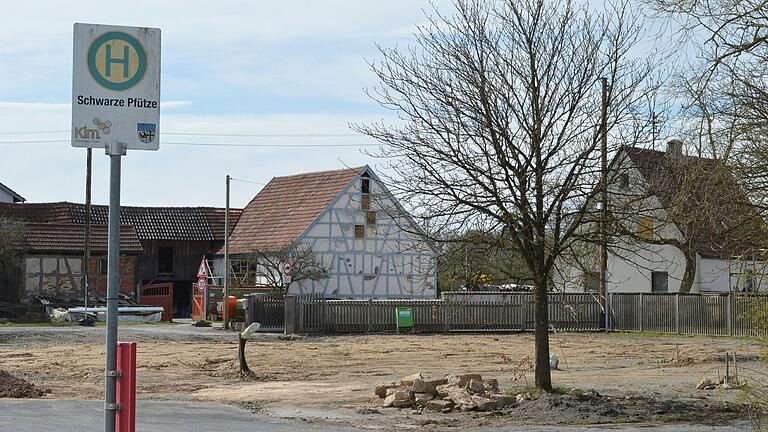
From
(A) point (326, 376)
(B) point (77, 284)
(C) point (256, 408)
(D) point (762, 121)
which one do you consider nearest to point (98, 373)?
(A) point (326, 376)

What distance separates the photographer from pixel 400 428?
16.2 meters

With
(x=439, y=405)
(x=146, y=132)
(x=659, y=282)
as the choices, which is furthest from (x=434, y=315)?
(x=146, y=132)

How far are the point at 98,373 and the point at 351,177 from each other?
35.2 meters

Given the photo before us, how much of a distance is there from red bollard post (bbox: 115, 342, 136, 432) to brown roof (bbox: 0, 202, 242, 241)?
60.0 metres

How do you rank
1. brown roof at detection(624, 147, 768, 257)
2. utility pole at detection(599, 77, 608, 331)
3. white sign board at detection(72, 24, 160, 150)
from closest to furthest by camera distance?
white sign board at detection(72, 24, 160, 150) → brown roof at detection(624, 147, 768, 257) → utility pole at detection(599, 77, 608, 331)

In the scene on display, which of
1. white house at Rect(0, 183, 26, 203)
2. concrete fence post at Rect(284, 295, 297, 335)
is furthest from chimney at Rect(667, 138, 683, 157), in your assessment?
white house at Rect(0, 183, 26, 203)

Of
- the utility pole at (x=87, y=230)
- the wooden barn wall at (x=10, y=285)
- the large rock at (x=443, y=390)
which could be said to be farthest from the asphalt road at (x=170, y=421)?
the wooden barn wall at (x=10, y=285)

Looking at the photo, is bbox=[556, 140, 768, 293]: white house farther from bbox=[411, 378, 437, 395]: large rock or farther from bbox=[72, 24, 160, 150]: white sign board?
bbox=[72, 24, 160, 150]: white sign board

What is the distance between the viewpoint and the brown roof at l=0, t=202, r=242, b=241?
216 ft

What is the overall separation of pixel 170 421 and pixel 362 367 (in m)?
12.1

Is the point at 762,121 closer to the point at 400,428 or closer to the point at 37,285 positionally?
the point at 400,428

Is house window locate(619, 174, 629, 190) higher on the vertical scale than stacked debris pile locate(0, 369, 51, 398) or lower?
higher

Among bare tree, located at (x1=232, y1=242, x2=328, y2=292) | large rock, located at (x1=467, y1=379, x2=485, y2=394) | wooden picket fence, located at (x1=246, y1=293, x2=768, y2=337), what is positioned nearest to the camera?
large rock, located at (x1=467, y1=379, x2=485, y2=394)

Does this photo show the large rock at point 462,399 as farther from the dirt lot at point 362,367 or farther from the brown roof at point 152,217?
the brown roof at point 152,217
